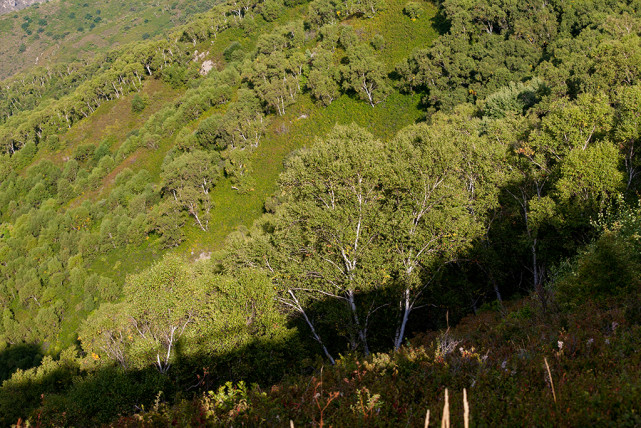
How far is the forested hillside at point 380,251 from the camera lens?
33.8 ft

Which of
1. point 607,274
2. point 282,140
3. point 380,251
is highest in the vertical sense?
point 607,274

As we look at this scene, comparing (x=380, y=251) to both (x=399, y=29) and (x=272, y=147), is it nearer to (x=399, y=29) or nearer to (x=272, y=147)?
(x=272, y=147)

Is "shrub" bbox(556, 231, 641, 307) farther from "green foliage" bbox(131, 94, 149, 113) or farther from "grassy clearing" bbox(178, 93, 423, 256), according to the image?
"green foliage" bbox(131, 94, 149, 113)

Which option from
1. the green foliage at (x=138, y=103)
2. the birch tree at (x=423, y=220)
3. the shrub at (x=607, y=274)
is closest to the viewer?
the shrub at (x=607, y=274)

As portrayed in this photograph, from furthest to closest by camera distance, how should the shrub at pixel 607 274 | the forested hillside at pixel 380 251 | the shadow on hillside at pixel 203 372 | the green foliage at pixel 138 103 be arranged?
the green foliage at pixel 138 103
the shadow on hillside at pixel 203 372
the shrub at pixel 607 274
the forested hillside at pixel 380 251

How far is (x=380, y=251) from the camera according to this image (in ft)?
79.4

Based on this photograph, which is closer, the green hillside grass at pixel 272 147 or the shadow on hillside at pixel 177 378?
the shadow on hillside at pixel 177 378

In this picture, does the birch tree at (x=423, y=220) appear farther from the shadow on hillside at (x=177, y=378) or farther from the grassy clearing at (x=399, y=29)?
the grassy clearing at (x=399, y=29)

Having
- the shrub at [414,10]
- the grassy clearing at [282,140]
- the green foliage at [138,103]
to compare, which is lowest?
the grassy clearing at [282,140]

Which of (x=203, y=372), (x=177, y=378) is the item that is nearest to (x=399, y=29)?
(x=203, y=372)

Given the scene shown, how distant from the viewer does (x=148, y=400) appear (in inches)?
842

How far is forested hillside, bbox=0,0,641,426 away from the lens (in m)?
10.3

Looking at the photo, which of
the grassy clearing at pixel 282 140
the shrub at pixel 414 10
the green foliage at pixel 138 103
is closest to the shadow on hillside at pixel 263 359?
the grassy clearing at pixel 282 140

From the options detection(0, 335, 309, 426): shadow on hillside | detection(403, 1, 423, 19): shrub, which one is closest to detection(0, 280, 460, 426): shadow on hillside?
detection(0, 335, 309, 426): shadow on hillside
